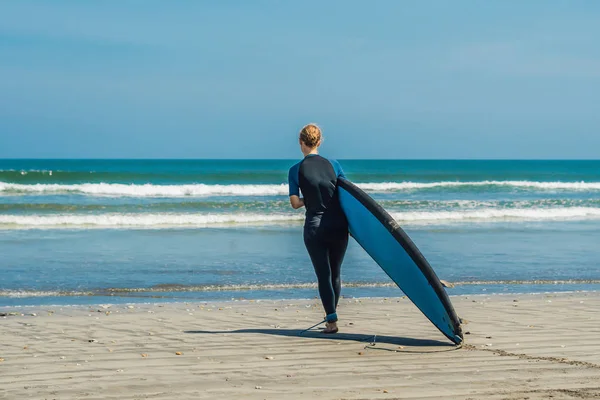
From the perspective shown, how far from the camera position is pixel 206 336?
5.62 meters

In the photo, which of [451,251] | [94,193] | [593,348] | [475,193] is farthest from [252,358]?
[475,193]

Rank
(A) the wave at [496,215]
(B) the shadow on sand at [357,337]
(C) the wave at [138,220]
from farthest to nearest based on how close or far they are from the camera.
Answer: (A) the wave at [496,215], (C) the wave at [138,220], (B) the shadow on sand at [357,337]

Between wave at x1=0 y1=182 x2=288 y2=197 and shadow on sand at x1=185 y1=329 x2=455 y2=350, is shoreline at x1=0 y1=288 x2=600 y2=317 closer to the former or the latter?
shadow on sand at x1=185 y1=329 x2=455 y2=350

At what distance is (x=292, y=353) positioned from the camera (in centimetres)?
496

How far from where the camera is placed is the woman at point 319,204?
5367 mm

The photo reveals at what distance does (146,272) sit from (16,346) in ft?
13.9

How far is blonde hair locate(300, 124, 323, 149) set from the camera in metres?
5.42

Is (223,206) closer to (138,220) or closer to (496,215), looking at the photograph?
(138,220)

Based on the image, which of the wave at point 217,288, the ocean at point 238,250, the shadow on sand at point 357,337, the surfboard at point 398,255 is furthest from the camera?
the ocean at point 238,250

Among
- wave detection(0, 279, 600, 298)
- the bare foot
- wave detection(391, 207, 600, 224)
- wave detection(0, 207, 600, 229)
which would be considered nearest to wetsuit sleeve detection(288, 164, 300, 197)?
the bare foot

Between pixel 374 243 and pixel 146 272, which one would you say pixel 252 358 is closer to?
pixel 374 243

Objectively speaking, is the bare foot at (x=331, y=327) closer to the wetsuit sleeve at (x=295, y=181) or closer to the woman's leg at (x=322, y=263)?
the woman's leg at (x=322, y=263)

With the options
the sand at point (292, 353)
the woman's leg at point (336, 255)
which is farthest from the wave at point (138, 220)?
the woman's leg at point (336, 255)

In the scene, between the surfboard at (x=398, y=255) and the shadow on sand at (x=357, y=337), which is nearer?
the surfboard at (x=398, y=255)
